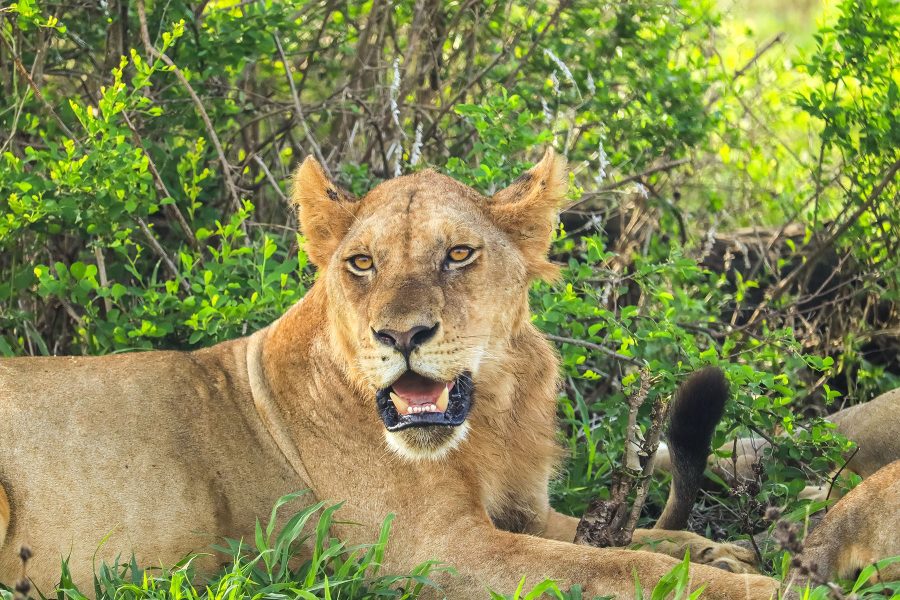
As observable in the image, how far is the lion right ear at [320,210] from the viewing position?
401 cm

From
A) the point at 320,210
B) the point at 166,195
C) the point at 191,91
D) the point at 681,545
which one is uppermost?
the point at 191,91

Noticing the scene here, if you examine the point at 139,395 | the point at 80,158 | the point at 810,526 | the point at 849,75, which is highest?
the point at 849,75

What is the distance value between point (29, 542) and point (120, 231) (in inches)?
68.7

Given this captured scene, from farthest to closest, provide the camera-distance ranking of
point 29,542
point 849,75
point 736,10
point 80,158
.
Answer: point 736,10 → point 849,75 → point 80,158 → point 29,542

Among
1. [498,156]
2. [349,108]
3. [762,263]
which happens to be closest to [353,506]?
[498,156]

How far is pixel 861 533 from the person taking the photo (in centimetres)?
334

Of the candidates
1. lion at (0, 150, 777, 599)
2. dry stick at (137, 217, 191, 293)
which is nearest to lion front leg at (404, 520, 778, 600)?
lion at (0, 150, 777, 599)

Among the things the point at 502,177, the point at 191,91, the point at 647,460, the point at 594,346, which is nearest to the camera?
the point at 647,460

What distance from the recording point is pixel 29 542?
12.2 feet

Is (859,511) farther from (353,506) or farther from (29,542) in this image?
(29,542)

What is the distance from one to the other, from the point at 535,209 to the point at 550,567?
3.80 feet

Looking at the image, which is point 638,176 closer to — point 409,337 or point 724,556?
point 724,556

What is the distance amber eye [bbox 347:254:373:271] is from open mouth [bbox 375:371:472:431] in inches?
16.8

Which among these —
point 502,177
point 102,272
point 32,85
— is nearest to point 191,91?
point 32,85
